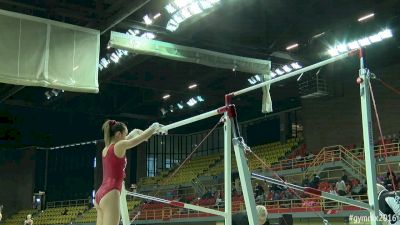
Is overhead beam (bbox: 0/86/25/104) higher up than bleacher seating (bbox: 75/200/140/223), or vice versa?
overhead beam (bbox: 0/86/25/104)

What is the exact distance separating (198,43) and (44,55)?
578cm

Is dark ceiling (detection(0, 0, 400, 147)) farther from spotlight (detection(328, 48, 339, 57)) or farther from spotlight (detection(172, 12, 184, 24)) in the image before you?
spotlight (detection(172, 12, 184, 24))

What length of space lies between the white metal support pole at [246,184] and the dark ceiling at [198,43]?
1055 centimetres

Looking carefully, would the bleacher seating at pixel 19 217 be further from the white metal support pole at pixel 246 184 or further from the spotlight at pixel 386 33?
the white metal support pole at pixel 246 184

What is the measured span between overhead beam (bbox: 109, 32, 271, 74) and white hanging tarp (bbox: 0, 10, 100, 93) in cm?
154

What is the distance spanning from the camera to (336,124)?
76.0 ft

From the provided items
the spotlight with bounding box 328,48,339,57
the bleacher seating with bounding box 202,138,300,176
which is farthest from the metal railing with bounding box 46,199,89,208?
the spotlight with bounding box 328,48,339,57

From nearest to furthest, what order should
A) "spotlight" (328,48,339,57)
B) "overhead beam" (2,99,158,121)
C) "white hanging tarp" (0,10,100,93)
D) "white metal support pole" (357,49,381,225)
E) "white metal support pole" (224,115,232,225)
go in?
"white metal support pole" (357,49,381,225), "white metal support pole" (224,115,232,225), "white hanging tarp" (0,10,100,93), "spotlight" (328,48,339,57), "overhead beam" (2,99,158,121)

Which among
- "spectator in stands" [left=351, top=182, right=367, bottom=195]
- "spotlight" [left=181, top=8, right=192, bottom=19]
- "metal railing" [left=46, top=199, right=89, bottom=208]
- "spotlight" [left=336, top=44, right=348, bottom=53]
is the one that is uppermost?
"spotlight" [left=181, top=8, right=192, bottom=19]

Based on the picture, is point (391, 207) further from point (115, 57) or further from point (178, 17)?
point (115, 57)

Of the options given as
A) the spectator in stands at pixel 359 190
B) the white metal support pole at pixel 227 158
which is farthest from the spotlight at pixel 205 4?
the white metal support pole at pixel 227 158

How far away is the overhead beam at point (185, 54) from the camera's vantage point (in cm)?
1451

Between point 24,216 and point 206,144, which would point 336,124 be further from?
A: point 24,216

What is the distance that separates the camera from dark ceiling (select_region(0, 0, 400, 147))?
15.3 metres
